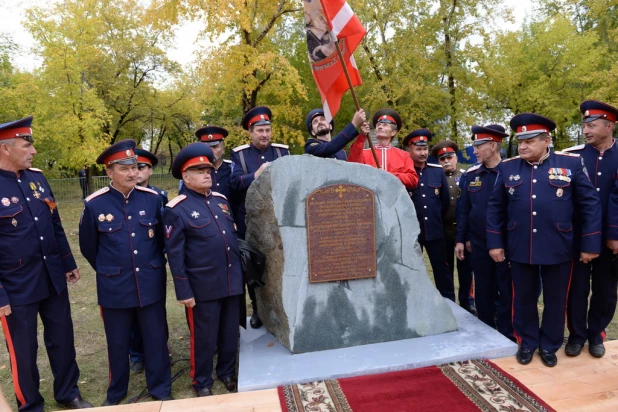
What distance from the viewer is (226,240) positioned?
12.5ft

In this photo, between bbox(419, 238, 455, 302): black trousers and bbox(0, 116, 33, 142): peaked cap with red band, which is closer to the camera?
bbox(0, 116, 33, 142): peaked cap with red band

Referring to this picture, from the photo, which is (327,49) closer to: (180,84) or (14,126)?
(14,126)

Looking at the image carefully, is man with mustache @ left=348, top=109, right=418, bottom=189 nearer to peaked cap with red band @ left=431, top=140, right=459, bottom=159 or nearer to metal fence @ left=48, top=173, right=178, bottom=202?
peaked cap with red band @ left=431, top=140, right=459, bottom=159

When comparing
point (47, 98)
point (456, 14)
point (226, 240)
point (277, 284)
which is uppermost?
point (456, 14)

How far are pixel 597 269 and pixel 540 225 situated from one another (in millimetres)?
815

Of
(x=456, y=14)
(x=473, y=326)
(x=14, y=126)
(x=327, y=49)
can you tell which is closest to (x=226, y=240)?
(x=14, y=126)

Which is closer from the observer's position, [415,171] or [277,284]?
[277,284]

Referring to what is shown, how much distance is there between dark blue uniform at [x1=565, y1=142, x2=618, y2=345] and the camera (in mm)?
3969

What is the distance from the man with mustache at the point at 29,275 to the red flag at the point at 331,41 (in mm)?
2591

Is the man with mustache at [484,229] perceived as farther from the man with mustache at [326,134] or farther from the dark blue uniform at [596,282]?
the man with mustache at [326,134]

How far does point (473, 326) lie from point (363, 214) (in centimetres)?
160

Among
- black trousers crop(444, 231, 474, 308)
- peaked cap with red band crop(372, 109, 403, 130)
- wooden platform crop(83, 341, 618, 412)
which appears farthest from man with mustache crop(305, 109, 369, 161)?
wooden platform crop(83, 341, 618, 412)

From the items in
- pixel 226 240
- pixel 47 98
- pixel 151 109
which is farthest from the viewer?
pixel 151 109

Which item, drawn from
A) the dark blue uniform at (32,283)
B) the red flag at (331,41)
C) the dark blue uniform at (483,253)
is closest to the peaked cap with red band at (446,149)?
the dark blue uniform at (483,253)
